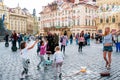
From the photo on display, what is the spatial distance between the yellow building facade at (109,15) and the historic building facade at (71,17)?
3.17m

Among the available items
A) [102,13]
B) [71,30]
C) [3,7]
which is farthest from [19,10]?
[102,13]

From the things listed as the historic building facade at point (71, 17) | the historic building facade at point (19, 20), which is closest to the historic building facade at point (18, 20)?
the historic building facade at point (19, 20)

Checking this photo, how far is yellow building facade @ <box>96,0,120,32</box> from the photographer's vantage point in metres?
66.1

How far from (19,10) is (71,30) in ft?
157

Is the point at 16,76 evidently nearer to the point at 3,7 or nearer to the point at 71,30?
the point at 71,30

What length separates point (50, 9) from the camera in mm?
86750

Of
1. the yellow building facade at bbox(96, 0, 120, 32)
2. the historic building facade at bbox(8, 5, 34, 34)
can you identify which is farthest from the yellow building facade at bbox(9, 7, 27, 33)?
the yellow building facade at bbox(96, 0, 120, 32)

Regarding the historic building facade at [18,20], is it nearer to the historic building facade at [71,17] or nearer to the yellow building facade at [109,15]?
the historic building facade at [71,17]

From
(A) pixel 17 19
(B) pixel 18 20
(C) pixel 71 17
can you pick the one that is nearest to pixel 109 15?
(C) pixel 71 17

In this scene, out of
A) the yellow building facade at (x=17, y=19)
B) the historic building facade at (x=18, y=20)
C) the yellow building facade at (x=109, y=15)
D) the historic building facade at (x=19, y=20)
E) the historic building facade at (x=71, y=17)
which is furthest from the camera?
the historic building facade at (x=19, y=20)

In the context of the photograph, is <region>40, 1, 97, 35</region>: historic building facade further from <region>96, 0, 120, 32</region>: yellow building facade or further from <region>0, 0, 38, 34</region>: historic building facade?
<region>0, 0, 38, 34</region>: historic building facade

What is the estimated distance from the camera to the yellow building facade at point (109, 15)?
217ft

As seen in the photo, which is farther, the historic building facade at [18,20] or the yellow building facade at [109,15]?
the historic building facade at [18,20]

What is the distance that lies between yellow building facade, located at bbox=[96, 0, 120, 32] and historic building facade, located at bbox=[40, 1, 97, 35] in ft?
10.4
